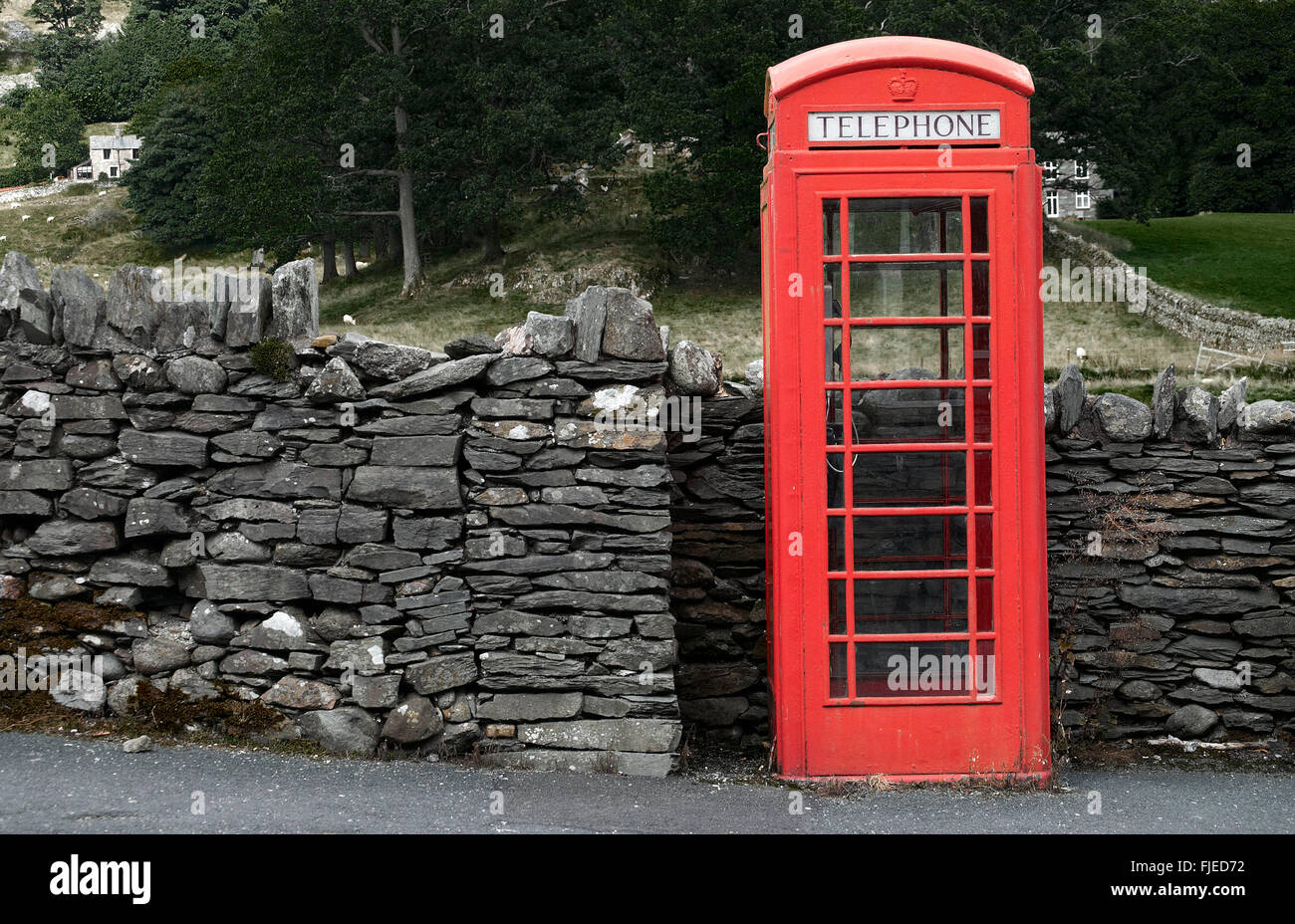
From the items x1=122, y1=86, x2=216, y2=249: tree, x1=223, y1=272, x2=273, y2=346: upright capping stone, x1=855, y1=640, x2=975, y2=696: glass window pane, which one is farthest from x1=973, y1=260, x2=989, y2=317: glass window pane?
x1=122, y1=86, x2=216, y2=249: tree

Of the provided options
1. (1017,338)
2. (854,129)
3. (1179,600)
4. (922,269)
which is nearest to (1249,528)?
(1179,600)

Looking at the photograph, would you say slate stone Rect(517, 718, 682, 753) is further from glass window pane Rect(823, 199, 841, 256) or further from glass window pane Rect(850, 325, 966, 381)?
glass window pane Rect(823, 199, 841, 256)

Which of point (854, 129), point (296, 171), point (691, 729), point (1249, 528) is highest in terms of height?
point (296, 171)

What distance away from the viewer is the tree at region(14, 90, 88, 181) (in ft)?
191

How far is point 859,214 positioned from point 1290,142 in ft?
151

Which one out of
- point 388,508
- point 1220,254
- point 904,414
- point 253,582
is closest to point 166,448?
point 253,582

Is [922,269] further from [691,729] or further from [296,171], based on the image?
[296,171]

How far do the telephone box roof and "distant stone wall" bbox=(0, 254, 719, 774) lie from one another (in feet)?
4.03

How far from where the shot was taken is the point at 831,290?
16.3ft

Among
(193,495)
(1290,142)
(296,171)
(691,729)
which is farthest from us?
(1290,142)

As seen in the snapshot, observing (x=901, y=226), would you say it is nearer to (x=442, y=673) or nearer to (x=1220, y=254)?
(x=442, y=673)

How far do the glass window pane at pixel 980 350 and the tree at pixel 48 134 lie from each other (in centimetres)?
6173

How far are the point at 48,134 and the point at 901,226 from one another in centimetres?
6482

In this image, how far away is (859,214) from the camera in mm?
4926
